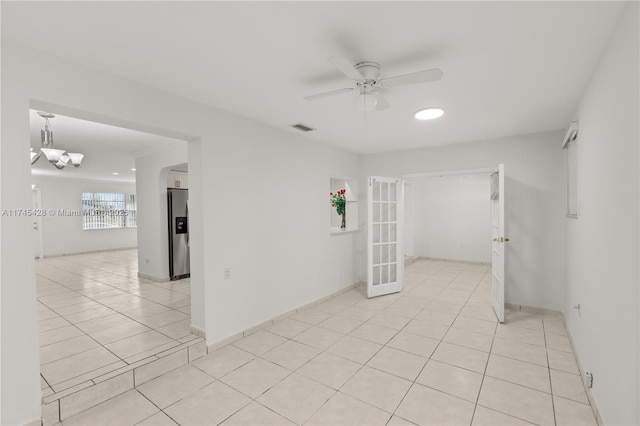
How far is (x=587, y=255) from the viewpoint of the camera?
2287 mm

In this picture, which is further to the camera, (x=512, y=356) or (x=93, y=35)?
(x=512, y=356)

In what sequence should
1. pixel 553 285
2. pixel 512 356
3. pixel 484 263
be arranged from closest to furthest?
1. pixel 512 356
2. pixel 553 285
3. pixel 484 263

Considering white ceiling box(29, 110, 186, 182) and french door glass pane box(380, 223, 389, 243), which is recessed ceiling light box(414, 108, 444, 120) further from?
white ceiling box(29, 110, 186, 182)

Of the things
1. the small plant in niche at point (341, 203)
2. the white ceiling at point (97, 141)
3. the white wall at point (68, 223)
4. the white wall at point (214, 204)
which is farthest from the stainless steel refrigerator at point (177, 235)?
the white wall at point (68, 223)

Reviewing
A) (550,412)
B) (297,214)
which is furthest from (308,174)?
(550,412)

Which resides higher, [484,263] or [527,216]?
[527,216]

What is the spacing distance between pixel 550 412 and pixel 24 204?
3.69m

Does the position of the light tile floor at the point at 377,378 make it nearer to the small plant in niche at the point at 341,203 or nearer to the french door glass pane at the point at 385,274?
the french door glass pane at the point at 385,274

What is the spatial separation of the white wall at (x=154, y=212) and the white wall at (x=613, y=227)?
5352 mm

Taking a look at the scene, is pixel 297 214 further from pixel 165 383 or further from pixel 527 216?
pixel 527 216

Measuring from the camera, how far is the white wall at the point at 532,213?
3822 millimetres

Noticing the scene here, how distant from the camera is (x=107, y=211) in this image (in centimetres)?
985

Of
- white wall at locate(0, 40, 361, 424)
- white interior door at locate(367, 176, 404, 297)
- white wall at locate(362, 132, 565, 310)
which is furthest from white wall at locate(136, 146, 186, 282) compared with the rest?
white wall at locate(362, 132, 565, 310)

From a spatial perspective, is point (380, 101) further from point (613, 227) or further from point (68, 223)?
point (68, 223)
